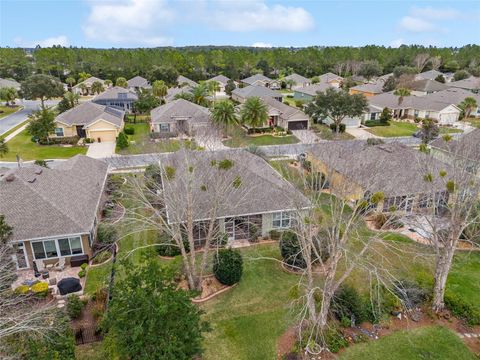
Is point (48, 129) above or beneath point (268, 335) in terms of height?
above

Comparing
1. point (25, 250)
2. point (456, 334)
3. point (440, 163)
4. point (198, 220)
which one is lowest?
point (456, 334)

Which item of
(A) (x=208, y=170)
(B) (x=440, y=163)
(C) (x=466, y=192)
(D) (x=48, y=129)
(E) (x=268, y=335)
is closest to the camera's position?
(E) (x=268, y=335)

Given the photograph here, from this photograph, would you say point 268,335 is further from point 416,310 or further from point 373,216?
point 373,216

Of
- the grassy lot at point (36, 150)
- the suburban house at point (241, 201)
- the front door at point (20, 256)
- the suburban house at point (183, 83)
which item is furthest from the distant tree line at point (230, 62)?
the front door at point (20, 256)

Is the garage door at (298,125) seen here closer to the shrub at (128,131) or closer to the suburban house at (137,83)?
the shrub at (128,131)

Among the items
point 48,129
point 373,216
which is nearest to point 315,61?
point 48,129

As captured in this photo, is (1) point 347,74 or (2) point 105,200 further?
(1) point 347,74

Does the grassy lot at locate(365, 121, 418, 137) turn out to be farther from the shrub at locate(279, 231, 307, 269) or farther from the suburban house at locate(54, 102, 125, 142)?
the shrub at locate(279, 231, 307, 269)

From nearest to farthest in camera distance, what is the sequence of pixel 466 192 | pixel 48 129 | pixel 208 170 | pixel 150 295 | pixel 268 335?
1. pixel 150 295
2. pixel 268 335
3. pixel 466 192
4. pixel 208 170
5. pixel 48 129
